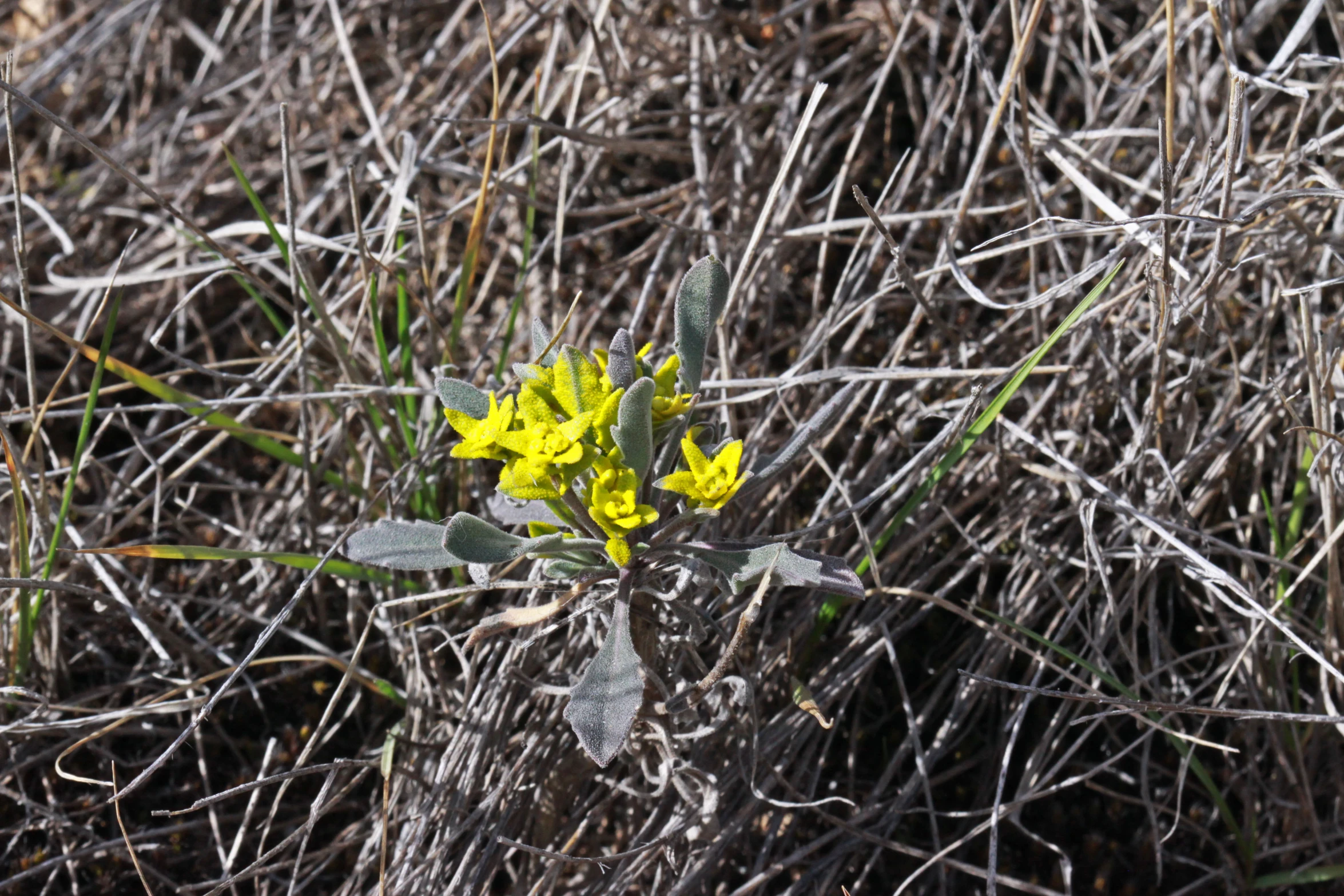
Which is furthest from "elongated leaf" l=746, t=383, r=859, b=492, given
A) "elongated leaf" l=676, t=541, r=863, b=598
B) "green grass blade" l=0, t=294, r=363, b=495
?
"green grass blade" l=0, t=294, r=363, b=495

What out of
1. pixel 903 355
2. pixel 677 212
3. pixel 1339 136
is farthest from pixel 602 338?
pixel 1339 136

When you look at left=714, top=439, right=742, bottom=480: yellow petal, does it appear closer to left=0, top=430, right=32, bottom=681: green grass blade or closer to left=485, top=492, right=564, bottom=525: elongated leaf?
left=485, top=492, right=564, bottom=525: elongated leaf

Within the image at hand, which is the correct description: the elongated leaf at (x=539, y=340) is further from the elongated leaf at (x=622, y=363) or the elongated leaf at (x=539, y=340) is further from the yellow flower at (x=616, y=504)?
the yellow flower at (x=616, y=504)

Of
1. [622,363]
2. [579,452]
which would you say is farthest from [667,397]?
[579,452]

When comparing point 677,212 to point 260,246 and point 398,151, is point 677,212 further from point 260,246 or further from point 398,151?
point 260,246

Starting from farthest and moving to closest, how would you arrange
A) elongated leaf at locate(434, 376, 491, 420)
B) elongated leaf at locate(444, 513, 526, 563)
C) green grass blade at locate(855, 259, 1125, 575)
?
green grass blade at locate(855, 259, 1125, 575) < elongated leaf at locate(434, 376, 491, 420) < elongated leaf at locate(444, 513, 526, 563)

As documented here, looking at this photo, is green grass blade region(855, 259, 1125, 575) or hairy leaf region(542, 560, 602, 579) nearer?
hairy leaf region(542, 560, 602, 579)
